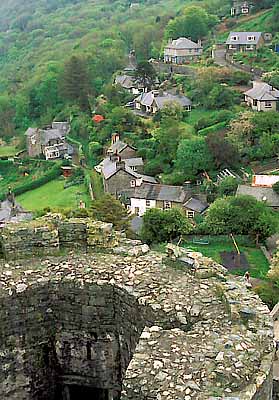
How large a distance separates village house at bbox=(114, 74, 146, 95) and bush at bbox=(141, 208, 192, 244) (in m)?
41.2

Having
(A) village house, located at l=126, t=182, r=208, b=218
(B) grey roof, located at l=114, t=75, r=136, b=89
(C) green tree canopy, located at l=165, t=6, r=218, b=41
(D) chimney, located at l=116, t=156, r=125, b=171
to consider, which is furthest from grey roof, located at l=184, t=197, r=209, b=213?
(C) green tree canopy, located at l=165, t=6, r=218, b=41

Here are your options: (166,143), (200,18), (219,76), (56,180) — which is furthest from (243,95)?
(200,18)

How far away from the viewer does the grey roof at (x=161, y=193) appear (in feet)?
166

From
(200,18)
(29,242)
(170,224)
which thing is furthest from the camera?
(200,18)

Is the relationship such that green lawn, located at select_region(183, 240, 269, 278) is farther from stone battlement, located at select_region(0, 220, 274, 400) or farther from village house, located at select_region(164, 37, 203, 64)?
village house, located at select_region(164, 37, 203, 64)

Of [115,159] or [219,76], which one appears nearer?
[115,159]

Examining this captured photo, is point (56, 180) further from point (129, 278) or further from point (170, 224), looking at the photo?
point (129, 278)

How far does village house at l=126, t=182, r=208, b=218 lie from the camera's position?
48.7 m

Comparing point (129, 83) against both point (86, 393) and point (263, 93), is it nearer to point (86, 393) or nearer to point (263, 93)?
point (263, 93)

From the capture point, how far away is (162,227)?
4141cm

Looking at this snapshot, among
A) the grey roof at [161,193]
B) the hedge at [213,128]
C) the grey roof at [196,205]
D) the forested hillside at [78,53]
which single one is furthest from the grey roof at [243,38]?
the grey roof at [196,205]

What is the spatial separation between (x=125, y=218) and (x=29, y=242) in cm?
3153

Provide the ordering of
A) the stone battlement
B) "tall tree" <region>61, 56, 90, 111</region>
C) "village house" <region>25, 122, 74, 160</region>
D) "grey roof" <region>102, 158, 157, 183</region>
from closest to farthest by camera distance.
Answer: the stone battlement, "grey roof" <region>102, 158, 157, 183</region>, "village house" <region>25, 122, 74, 160</region>, "tall tree" <region>61, 56, 90, 111</region>

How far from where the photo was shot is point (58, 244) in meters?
10.4
